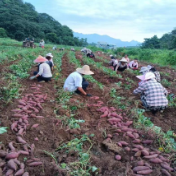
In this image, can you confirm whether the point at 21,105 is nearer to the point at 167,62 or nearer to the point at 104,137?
the point at 104,137

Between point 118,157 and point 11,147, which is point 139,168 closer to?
point 118,157

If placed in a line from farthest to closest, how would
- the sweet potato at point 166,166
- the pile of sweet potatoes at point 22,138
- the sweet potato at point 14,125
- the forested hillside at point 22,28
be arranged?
the forested hillside at point 22,28 → the sweet potato at point 14,125 → the sweet potato at point 166,166 → the pile of sweet potatoes at point 22,138

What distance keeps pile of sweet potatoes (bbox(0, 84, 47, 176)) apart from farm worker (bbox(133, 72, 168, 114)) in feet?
8.70

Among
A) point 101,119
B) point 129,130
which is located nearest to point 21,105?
point 101,119

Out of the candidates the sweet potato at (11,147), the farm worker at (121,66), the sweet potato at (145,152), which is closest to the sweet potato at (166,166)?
the sweet potato at (145,152)

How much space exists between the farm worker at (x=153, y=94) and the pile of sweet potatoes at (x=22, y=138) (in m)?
2.65

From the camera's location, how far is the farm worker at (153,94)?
14.7 feet

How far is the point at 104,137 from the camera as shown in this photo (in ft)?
10.3

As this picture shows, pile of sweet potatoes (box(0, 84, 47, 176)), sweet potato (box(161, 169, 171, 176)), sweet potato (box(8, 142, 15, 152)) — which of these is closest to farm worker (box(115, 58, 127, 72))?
pile of sweet potatoes (box(0, 84, 47, 176))

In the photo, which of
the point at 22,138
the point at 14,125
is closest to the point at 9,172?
the point at 22,138

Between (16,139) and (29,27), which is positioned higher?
(29,27)

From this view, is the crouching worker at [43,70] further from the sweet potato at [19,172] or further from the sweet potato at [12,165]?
the sweet potato at [19,172]

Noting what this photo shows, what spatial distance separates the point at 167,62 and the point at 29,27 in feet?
121

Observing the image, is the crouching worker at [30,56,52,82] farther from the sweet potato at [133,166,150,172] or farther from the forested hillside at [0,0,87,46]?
the forested hillside at [0,0,87,46]
